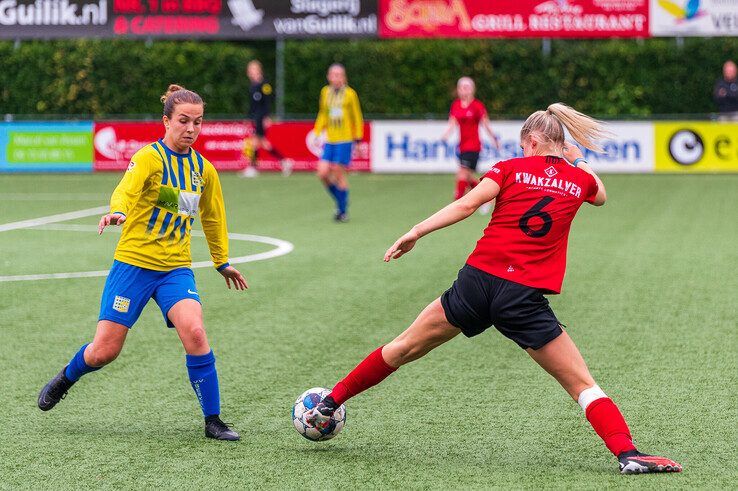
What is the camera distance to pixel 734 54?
31047 mm

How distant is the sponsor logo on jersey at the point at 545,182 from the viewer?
5.80 metres

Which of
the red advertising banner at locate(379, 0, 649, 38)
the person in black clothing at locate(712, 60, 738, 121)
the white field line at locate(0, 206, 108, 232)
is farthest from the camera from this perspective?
the red advertising banner at locate(379, 0, 649, 38)

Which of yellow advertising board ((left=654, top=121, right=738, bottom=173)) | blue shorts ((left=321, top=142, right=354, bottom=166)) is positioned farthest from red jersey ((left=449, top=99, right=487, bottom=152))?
yellow advertising board ((left=654, top=121, right=738, bottom=173))

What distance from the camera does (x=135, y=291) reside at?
6.41 metres

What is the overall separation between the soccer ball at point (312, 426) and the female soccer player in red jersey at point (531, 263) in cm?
65

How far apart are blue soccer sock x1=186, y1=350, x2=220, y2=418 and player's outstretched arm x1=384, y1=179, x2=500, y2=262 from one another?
124 cm

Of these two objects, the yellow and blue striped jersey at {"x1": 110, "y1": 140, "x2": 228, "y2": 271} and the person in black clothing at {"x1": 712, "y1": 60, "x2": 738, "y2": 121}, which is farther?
the person in black clothing at {"x1": 712, "y1": 60, "x2": 738, "y2": 121}

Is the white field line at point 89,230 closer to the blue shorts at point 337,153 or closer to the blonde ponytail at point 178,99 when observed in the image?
the blue shorts at point 337,153

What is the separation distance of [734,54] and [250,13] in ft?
37.9

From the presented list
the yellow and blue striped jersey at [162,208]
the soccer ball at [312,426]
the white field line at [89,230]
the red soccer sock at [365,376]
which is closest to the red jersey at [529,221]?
the red soccer sock at [365,376]

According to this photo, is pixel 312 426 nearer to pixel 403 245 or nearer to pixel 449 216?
pixel 403 245

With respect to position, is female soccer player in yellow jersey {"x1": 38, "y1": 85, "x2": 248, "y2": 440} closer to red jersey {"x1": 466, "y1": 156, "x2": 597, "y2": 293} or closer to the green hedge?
red jersey {"x1": 466, "y1": 156, "x2": 597, "y2": 293}

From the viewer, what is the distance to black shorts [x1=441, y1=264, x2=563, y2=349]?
5750mm

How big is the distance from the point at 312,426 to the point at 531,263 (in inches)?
51.2
